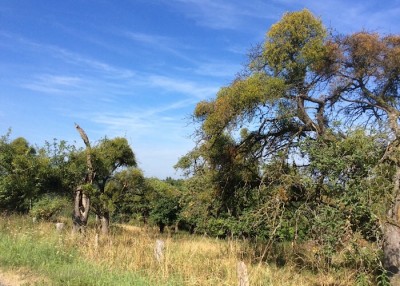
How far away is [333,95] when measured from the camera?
10.5 m

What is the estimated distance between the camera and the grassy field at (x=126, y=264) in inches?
280

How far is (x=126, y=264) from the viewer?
8.36 metres

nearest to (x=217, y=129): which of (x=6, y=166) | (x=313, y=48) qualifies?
(x=313, y=48)

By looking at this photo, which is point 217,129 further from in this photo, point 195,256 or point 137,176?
point 137,176

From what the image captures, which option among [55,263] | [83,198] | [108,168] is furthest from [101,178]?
[55,263]

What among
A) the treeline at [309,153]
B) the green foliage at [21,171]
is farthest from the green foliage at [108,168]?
the treeline at [309,153]

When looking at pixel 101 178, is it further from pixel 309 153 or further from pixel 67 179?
pixel 309 153

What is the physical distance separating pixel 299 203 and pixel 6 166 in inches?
471

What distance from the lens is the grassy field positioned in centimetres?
712

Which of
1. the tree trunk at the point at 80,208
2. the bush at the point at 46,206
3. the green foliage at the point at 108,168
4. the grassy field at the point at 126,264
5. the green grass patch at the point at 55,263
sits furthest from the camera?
the bush at the point at 46,206

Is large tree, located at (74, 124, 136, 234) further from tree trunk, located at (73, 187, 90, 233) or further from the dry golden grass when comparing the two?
the dry golden grass

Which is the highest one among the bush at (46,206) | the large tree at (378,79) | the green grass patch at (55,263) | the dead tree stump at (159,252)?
the large tree at (378,79)

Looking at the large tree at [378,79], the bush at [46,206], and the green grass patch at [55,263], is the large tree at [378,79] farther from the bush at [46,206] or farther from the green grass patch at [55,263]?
the bush at [46,206]

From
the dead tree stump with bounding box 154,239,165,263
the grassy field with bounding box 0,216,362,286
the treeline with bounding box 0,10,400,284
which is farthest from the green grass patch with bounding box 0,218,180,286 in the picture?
the treeline with bounding box 0,10,400,284
